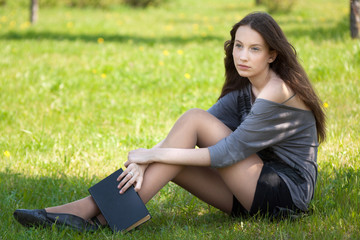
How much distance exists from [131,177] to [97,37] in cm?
734

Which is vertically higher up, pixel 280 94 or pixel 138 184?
pixel 280 94

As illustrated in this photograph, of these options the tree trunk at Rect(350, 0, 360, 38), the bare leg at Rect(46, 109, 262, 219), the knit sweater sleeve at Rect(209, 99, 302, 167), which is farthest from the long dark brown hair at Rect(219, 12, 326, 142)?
the tree trunk at Rect(350, 0, 360, 38)

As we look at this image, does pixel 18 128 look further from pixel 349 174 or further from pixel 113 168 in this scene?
pixel 349 174

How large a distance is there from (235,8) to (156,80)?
11.4 meters

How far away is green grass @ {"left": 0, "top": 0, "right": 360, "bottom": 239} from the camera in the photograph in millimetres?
2719

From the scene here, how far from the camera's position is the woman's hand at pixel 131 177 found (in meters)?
2.58

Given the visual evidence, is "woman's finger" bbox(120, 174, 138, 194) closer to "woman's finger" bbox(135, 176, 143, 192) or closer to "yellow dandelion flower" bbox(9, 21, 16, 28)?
"woman's finger" bbox(135, 176, 143, 192)

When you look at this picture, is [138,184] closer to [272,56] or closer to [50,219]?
[50,219]

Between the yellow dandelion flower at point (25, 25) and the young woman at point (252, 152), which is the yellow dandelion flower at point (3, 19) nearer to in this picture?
the yellow dandelion flower at point (25, 25)

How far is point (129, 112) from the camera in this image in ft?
16.8

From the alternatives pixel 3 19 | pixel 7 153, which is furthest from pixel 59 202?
pixel 3 19

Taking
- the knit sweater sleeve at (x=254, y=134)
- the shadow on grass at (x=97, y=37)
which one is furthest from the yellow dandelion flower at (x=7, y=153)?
the shadow on grass at (x=97, y=37)

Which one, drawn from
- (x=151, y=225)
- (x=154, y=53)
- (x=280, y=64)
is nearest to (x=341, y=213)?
(x=280, y=64)

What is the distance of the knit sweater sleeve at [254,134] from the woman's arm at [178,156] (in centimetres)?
5
